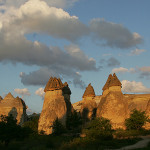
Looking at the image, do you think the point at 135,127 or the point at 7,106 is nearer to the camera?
the point at 135,127

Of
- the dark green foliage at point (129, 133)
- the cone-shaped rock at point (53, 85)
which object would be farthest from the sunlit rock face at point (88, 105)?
the dark green foliage at point (129, 133)

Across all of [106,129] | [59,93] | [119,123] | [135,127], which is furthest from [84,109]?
[106,129]

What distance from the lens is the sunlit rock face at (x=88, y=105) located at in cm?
4075

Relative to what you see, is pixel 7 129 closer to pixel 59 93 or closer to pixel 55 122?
pixel 55 122

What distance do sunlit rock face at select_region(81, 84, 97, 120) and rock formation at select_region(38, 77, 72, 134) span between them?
26.6ft

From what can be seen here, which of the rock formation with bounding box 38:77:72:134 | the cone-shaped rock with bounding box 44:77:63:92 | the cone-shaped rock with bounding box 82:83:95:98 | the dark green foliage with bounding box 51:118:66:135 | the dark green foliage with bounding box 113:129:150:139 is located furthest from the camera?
the cone-shaped rock with bounding box 82:83:95:98

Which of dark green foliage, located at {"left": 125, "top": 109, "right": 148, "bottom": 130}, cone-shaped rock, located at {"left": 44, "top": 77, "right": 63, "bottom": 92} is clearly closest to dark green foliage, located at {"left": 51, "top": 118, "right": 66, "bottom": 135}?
cone-shaped rock, located at {"left": 44, "top": 77, "right": 63, "bottom": 92}

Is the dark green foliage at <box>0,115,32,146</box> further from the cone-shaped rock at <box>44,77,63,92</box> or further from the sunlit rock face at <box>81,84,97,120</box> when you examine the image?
the sunlit rock face at <box>81,84,97,120</box>

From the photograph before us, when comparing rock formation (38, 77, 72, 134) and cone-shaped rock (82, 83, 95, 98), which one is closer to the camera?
rock formation (38, 77, 72, 134)

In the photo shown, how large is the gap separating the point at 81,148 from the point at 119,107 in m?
15.1

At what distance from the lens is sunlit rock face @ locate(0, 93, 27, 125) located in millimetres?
38641

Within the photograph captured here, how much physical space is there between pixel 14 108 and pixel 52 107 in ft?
32.4

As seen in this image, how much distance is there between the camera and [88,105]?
41.5 metres

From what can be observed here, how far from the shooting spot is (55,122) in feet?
97.8
